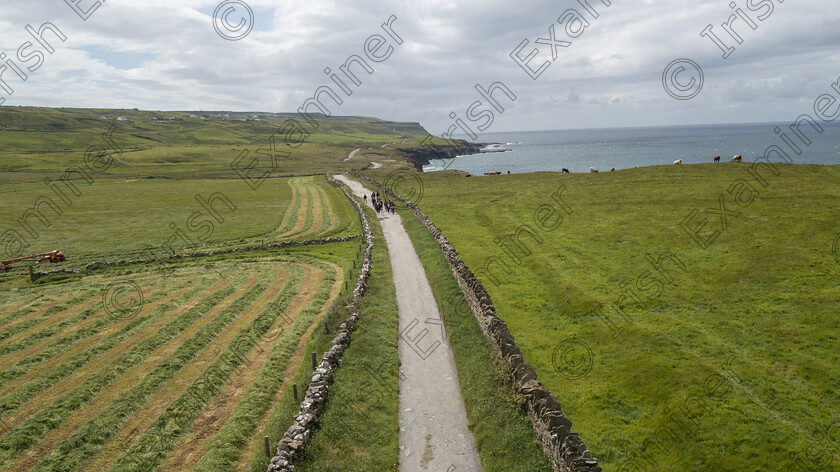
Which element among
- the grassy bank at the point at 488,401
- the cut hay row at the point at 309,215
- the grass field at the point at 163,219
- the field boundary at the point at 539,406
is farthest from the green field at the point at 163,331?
the field boundary at the point at 539,406

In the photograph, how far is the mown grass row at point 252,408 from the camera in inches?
621

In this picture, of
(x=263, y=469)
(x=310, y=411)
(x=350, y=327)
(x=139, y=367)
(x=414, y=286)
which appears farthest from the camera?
(x=414, y=286)

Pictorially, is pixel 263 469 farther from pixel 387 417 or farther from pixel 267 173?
pixel 267 173

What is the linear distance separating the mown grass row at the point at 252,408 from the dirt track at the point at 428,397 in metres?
5.72

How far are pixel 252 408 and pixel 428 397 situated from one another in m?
7.50

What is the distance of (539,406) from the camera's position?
15.4m

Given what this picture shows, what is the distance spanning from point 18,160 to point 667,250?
150252mm

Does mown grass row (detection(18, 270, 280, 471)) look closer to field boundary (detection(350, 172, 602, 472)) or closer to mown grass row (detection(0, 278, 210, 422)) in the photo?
mown grass row (detection(0, 278, 210, 422))

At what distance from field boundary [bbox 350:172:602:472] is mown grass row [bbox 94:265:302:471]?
1289 cm

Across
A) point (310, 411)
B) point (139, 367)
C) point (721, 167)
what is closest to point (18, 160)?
point (139, 367)

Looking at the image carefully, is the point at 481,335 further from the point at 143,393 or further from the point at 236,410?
the point at 143,393

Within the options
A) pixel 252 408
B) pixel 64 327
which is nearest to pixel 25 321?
pixel 64 327

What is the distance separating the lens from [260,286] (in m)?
33.9

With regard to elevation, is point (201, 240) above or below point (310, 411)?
above
